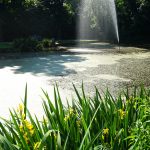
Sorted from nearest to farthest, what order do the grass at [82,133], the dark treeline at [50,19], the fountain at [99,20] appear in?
the grass at [82,133] < the dark treeline at [50,19] < the fountain at [99,20]

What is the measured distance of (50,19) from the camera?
34000 mm

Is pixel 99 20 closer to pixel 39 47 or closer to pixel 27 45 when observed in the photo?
pixel 39 47

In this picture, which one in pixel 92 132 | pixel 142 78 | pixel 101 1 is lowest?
pixel 142 78

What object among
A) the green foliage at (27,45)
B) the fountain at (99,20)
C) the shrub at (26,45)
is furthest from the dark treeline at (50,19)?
the shrub at (26,45)

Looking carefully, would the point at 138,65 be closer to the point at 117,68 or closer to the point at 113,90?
the point at 117,68

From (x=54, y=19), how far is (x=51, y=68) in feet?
65.8

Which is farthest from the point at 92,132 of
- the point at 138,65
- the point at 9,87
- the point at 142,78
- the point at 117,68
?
the point at 138,65

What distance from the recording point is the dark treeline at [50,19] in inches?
1219

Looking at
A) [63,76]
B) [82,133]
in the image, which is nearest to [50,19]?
[63,76]

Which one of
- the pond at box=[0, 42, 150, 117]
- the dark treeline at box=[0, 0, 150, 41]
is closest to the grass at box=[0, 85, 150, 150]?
the pond at box=[0, 42, 150, 117]

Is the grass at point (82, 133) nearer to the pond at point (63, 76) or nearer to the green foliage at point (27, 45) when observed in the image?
the pond at point (63, 76)

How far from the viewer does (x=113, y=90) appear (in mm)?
10172

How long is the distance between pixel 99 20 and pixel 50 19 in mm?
6217

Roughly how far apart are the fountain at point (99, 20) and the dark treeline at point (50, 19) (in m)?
1.22
